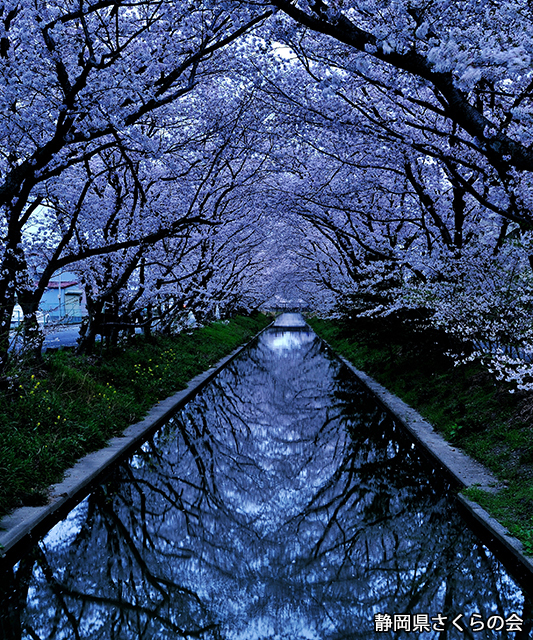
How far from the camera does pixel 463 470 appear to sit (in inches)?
313

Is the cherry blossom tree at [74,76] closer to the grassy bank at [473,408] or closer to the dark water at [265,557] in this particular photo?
the dark water at [265,557]

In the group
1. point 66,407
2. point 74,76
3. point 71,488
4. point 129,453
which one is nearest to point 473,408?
point 129,453

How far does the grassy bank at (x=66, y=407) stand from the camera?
689cm

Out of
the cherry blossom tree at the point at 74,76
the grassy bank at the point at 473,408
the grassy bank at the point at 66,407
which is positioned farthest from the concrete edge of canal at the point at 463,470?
the cherry blossom tree at the point at 74,76

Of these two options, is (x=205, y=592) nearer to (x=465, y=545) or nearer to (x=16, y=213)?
(x=465, y=545)

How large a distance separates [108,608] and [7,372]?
516 centimetres

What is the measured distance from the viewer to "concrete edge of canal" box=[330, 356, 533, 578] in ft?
17.9

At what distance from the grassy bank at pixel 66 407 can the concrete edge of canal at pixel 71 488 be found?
0.17 metres

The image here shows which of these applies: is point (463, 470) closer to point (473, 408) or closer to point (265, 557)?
point (473, 408)

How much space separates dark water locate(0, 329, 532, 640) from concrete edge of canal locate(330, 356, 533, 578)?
8.6 inches

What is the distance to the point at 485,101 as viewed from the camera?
1043 cm

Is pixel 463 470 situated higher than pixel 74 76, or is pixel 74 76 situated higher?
pixel 74 76

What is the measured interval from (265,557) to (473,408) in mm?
6523

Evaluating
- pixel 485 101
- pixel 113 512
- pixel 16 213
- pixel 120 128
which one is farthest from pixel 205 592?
pixel 485 101
